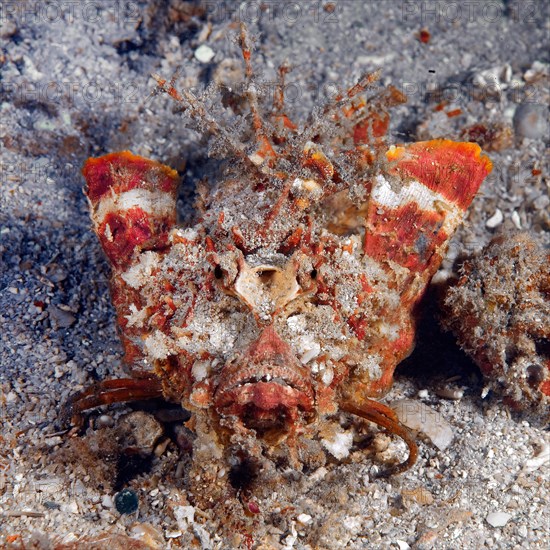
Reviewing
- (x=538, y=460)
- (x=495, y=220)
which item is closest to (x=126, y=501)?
(x=538, y=460)

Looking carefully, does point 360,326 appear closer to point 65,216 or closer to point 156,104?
point 65,216

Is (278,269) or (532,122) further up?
(532,122)

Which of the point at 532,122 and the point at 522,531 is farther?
the point at 532,122

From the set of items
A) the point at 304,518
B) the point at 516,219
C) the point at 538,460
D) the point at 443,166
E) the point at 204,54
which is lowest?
the point at 304,518

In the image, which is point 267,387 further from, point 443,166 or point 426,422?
point 443,166

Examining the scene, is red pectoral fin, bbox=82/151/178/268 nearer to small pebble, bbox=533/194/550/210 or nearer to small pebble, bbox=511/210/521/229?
small pebble, bbox=511/210/521/229

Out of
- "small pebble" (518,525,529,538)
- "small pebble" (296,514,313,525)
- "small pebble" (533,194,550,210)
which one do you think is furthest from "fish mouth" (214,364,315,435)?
"small pebble" (533,194,550,210)

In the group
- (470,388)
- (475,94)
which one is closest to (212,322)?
(470,388)
